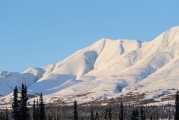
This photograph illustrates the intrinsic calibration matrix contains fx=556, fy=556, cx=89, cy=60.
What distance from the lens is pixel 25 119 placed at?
61.8m

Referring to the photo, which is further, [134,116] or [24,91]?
[134,116]

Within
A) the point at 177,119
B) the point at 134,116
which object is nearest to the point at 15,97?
the point at 177,119

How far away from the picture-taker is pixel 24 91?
204ft

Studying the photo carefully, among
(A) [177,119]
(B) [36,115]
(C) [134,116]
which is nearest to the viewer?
(A) [177,119]

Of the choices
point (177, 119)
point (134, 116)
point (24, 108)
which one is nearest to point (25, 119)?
point (24, 108)

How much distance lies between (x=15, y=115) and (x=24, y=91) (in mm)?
2879

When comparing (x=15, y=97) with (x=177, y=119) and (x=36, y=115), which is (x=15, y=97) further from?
(x=36, y=115)

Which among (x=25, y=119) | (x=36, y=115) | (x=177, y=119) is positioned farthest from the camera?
(x=36, y=115)

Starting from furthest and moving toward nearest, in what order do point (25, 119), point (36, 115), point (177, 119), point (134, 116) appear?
1. point (36, 115)
2. point (134, 116)
3. point (177, 119)
4. point (25, 119)

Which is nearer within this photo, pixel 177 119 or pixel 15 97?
pixel 15 97

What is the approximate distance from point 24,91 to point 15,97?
4.47 feet

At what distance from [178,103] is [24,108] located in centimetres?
3811

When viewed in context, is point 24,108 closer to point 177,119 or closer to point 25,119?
point 25,119

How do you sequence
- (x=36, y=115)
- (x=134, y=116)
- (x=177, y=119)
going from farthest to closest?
(x=36, y=115), (x=134, y=116), (x=177, y=119)
